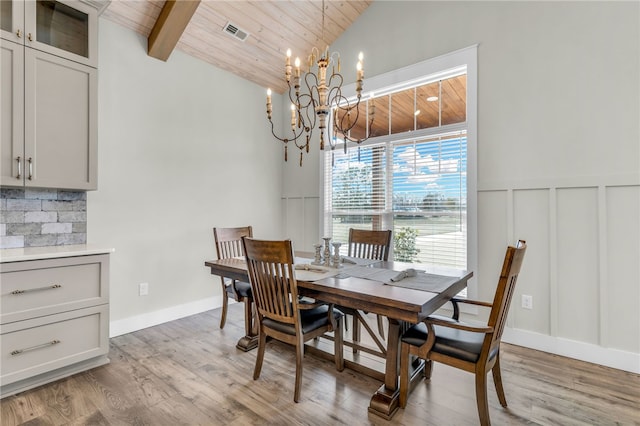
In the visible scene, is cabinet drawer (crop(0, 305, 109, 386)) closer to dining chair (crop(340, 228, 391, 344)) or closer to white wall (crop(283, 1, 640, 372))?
dining chair (crop(340, 228, 391, 344))

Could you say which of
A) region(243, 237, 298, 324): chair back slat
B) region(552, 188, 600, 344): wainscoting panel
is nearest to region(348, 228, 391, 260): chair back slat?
region(243, 237, 298, 324): chair back slat

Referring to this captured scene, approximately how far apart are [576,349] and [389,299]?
2.03 m

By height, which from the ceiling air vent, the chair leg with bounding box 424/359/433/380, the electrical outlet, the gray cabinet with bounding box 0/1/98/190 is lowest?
the chair leg with bounding box 424/359/433/380

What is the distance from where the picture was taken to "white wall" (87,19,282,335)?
3.03 m

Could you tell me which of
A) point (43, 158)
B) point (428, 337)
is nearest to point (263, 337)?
point (428, 337)

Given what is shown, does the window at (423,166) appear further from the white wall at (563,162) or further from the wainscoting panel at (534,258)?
the wainscoting panel at (534,258)

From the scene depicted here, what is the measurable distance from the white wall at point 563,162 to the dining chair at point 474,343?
1196 millimetres

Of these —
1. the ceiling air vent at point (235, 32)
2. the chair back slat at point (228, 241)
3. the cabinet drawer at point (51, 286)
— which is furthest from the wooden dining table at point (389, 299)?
the ceiling air vent at point (235, 32)

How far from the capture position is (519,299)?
2811 mm

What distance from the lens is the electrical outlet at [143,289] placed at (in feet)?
10.5

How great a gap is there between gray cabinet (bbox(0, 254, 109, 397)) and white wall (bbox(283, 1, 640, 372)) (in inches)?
129

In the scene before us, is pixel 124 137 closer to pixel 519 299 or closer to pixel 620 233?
pixel 519 299

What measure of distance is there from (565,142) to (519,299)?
4.55 feet

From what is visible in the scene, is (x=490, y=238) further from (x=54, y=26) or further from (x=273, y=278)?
(x=54, y=26)
